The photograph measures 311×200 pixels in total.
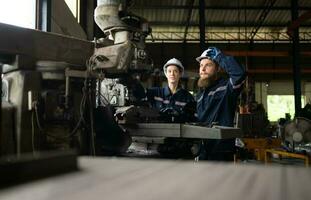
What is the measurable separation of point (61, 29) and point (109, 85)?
5.15 feet

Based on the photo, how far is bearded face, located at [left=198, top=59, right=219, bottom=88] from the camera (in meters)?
2.20

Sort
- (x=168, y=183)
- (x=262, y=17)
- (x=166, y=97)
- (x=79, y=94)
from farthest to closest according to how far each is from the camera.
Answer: (x=262, y=17)
(x=166, y=97)
(x=79, y=94)
(x=168, y=183)

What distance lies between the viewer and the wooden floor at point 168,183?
1.65ft

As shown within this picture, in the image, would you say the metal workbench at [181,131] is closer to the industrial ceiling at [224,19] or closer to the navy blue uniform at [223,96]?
the navy blue uniform at [223,96]

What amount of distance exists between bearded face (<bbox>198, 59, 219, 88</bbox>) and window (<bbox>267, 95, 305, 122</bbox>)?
A: 366 inches

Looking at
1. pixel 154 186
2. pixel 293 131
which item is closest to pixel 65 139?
pixel 154 186

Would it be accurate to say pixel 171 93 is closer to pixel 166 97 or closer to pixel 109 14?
pixel 166 97

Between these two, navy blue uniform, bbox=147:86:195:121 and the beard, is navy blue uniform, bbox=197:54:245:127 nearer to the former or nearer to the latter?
the beard

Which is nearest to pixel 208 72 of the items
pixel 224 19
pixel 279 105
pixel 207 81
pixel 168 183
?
pixel 207 81

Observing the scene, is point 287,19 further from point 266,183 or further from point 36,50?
point 266,183

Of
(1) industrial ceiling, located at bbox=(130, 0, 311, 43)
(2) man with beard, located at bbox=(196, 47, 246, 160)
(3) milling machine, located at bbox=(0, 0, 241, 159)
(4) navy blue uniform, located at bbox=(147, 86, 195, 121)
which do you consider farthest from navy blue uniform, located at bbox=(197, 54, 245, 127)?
(1) industrial ceiling, located at bbox=(130, 0, 311, 43)

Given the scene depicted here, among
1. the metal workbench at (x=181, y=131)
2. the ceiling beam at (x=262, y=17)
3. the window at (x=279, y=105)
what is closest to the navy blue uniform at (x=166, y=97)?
the metal workbench at (x=181, y=131)

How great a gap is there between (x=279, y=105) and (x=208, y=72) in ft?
31.2

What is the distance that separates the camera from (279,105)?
36.3ft
